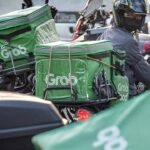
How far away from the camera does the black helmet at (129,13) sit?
5.53 metres

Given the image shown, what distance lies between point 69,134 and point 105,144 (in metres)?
0.16

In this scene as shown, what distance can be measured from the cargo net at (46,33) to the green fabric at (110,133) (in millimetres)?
3236

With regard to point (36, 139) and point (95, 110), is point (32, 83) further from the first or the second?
point (36, 139)

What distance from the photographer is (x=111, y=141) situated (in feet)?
7.56

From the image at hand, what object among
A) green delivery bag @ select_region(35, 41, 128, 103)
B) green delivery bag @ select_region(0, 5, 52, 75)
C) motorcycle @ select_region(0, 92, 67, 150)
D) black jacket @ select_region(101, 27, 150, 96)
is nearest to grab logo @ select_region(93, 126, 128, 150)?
motorcycle @ select_region(0, 92, 67, 150)

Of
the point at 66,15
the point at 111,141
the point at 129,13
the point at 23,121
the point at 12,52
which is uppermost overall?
the point at 111,141

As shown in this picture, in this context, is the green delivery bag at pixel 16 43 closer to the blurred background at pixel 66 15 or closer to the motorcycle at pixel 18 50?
the motorcycle at pixel 18 50

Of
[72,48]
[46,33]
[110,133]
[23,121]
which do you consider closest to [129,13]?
[46,33]

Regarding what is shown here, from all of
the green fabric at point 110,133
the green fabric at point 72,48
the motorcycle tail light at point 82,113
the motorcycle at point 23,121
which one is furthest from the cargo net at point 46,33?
the green fabric at point 110,133

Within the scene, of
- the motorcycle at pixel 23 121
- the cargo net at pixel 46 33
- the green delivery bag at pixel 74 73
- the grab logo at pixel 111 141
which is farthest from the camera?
the cargo net at pixel 46 33

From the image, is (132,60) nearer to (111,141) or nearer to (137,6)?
(137,6)

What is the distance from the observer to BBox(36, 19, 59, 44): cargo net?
574 cm

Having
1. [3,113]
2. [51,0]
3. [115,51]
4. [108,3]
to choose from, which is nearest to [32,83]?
[115,51]

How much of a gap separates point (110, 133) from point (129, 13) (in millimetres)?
3344
